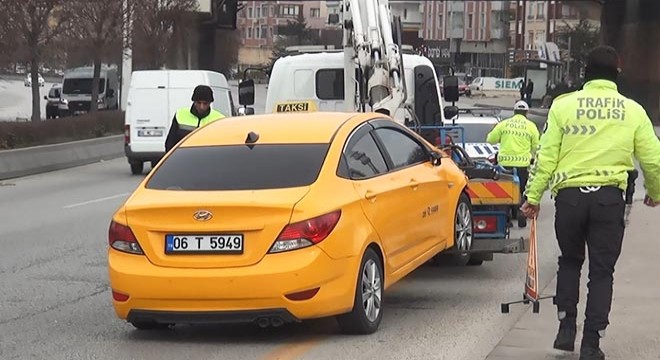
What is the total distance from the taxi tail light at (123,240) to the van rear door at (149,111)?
1587 centimetres

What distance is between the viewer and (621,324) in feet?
27.1

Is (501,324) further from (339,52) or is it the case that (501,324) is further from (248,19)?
(248,19)

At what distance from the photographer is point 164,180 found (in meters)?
8.12

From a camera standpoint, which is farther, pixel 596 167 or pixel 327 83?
pixel 327 83

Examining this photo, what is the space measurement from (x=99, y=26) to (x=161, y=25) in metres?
7.76

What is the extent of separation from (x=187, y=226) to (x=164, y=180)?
0.75 metres

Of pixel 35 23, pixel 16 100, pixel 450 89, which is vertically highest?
pixel 35 23

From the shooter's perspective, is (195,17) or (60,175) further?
(195,17)

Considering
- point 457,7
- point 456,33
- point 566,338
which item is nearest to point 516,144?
point 566,338

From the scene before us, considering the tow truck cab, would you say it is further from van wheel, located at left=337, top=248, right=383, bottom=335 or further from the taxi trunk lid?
the taxi trunk lid

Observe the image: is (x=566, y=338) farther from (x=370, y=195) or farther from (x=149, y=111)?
(x=149, y=111)

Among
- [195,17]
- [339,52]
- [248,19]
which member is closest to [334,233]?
[339,52]

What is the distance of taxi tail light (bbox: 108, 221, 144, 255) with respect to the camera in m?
7.62

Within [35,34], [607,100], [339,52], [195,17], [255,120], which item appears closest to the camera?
[607,100]
